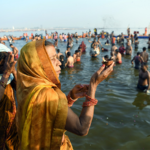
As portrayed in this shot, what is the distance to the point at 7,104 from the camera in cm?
206

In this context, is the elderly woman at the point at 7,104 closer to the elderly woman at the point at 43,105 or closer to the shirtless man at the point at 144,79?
the elderly woman at the point at 43,105

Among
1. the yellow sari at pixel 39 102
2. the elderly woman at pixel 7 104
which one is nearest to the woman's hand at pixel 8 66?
the elderly woman at pixel 7 104

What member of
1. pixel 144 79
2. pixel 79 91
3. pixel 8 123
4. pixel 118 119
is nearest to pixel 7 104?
pixel 8 123

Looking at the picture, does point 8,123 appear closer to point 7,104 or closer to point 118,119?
point 7,104

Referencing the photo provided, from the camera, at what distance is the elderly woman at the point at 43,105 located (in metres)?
1.12

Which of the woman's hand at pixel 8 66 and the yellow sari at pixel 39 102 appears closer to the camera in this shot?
the yellow sari at pixel 39 102

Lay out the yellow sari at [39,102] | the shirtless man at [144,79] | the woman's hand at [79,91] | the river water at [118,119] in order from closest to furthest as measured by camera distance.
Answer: the yellow sari at [39,102] → the woman's hand at [79,91] → the river water at [118,119] → the shirtless man at [144,79]

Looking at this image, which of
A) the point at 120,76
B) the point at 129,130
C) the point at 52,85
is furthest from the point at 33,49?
the point at 120,76

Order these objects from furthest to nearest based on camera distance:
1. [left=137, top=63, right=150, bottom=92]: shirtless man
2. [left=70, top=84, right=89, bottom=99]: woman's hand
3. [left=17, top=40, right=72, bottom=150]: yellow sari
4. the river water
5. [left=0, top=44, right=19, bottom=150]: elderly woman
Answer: [left=137, top=63, right=150, bottom=92]: shirtless man → the river water → [left=0, top=44, right=19, bottom=150]: elderly woman → [left=70, top=84, right=89, bottom=99]: woman's hand → [left=17, top=40, right=72, bottom=150]: yellow sari

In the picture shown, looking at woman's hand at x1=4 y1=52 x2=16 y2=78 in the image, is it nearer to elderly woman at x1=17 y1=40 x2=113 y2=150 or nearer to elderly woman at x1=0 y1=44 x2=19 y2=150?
elderly woman at x1=0 y1=44 x2=19 y2=150

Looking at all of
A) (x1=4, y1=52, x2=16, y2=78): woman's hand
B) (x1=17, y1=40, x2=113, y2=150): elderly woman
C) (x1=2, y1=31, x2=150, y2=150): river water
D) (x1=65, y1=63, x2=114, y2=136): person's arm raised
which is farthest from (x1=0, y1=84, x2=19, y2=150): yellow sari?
(x1=2, y1=31, x2=150, y2=150): river water

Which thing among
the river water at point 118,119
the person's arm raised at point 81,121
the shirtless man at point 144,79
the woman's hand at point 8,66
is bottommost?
the river water at point 118,119

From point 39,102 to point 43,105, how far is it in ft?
0.12

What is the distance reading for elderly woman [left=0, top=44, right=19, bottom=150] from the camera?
76.8 inches
